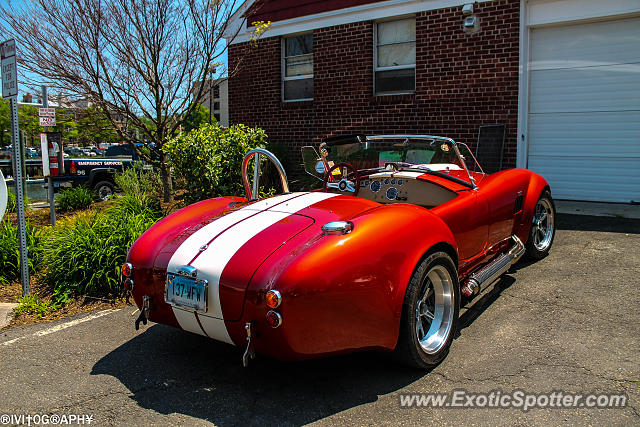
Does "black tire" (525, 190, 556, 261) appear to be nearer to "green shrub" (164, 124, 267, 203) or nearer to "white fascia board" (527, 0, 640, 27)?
"green shrub" (164, 124, 267, 203)

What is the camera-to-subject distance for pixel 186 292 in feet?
9.55

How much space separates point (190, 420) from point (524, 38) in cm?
809

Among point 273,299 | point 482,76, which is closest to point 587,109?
point 482,76

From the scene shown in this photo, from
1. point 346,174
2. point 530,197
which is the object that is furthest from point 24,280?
point 530,197

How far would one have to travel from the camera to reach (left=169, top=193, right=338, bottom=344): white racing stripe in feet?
9.24

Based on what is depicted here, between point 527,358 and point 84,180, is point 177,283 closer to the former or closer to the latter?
point 527,358

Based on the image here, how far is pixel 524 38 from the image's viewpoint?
8516 millimetres

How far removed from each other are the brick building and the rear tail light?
23.8 feet

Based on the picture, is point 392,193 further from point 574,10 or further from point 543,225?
point 574,10

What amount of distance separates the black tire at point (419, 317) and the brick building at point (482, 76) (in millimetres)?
6081

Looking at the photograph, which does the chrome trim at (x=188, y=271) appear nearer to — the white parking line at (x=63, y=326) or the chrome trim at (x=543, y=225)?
the white parking line at (x=63, y=326)

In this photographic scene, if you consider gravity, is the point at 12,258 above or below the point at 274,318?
below

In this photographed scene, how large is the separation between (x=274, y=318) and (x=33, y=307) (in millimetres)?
3206

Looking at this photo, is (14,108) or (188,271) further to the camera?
(14,108)
